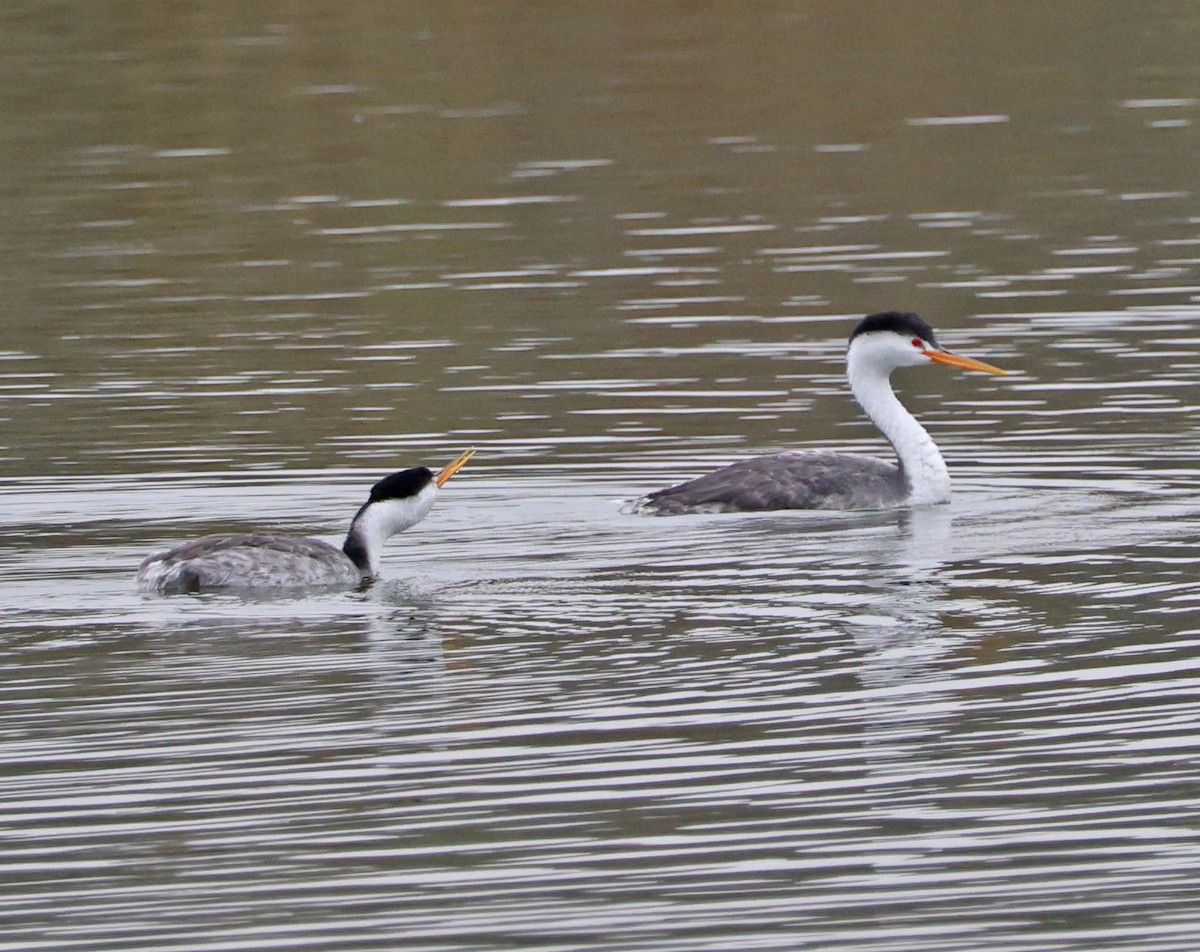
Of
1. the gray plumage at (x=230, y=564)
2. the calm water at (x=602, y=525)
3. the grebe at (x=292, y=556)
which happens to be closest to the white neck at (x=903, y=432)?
the calm water at (x=602, y=525)

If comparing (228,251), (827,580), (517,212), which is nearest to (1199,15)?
(517,212)

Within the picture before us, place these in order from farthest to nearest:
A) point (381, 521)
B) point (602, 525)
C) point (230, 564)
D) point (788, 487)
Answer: point (788, 487) < point (602, 525) < point (381, 521) < point (230, 564)

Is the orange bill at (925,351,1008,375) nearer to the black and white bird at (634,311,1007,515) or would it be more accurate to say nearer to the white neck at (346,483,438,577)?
the black and white bird at (634,311,1007,515)

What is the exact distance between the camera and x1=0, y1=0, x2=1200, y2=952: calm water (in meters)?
8.18

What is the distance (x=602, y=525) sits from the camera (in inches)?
548

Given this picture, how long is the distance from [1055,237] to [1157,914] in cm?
1609

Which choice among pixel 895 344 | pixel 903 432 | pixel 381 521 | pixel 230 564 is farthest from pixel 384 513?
pixel 895 344

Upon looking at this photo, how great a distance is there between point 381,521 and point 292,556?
588 millimetres

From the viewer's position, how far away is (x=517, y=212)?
25.7 meters

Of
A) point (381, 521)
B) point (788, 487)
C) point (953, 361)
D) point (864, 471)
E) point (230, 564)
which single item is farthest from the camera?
point (953, 361)

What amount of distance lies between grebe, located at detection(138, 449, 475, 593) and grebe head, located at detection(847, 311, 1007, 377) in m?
3.43

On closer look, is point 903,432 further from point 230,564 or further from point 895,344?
point 230,564

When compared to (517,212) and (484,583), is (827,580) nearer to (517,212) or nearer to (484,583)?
(484,583)

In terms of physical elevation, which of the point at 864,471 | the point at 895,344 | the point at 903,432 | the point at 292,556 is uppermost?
the point at 895,344
